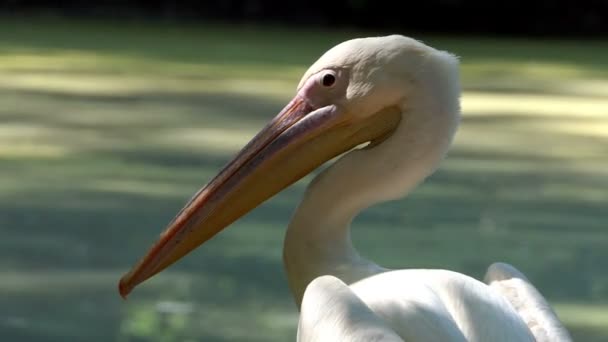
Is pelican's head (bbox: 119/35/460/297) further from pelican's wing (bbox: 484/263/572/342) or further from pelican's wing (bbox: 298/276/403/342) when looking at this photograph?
pelican's wing (bbox: 298/276/403/342)

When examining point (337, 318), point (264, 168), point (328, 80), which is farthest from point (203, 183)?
point (337, 318)

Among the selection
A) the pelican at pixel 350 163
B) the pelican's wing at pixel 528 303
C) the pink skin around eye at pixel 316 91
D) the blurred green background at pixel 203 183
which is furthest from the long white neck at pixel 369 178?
the blurred green background at pixel 203 183

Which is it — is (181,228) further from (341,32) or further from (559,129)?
(341,32)

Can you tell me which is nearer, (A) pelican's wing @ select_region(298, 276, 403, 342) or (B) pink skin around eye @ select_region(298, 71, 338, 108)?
(A) pelican's wing @ select_region(298, 276, 403, 342)

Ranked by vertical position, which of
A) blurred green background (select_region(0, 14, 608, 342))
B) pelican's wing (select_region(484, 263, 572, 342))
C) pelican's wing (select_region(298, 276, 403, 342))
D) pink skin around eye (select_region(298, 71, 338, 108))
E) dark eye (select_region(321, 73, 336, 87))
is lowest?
blurred green background (select_region(0, 14, 608, 342))

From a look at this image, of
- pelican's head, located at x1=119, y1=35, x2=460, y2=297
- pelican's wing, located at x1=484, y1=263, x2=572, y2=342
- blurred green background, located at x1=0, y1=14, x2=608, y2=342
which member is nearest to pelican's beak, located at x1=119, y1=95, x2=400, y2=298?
pelican's head, located at x1=119, y1=35, x2=460, y2=297

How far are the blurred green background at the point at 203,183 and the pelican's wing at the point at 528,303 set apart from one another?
1308mm

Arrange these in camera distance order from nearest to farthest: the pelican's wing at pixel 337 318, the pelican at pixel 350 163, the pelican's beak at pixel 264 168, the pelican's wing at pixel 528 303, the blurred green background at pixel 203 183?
1. the pelican's wing at pixel 337 318
2. the pelican's wing at pixel 528 303
3. the pelican at pixel 350 163
4. the pelican's beak at pixel 264 168
5. the blurred green background at pixel 203 183

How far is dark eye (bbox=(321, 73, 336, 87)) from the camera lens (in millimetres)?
2996

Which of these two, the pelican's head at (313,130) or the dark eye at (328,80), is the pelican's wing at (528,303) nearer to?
the pelican's head at (313,130)

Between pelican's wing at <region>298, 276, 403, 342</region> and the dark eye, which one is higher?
the dark eye

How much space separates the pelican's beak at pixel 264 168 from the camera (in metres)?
3.05

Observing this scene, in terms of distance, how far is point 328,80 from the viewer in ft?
9.86

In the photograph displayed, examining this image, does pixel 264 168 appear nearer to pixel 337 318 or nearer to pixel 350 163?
pixel 350 163
